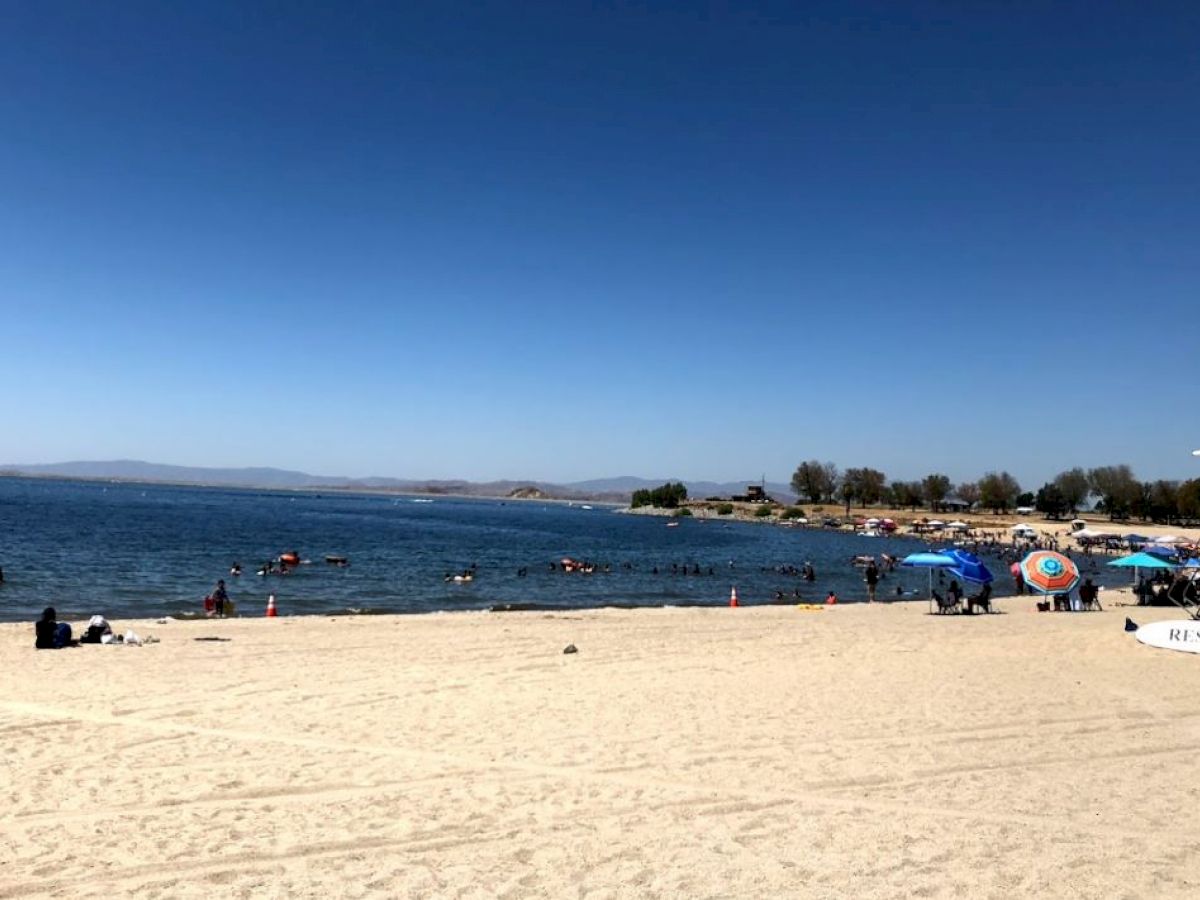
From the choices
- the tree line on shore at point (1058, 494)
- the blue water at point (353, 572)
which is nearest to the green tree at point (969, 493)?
the tree line on shore at point (1058, 494)

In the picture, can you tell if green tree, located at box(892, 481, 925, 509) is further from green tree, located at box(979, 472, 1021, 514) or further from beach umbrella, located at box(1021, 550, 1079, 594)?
beach umbrella, located at box(1021, 550, 1079, 594)

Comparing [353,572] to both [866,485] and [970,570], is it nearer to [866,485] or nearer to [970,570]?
[970,570]

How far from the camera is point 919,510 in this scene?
181 metres

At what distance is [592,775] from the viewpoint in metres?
9.43

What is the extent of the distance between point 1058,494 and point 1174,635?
512 ft

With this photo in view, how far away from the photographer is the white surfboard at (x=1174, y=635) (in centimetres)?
1842

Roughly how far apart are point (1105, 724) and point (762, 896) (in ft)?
27.4

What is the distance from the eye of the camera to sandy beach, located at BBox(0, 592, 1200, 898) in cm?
693

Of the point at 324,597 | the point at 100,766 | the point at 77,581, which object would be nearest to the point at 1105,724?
the point at 100,766

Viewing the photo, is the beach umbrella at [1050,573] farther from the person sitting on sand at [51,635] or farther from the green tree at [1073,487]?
the green tree at [1073,487]

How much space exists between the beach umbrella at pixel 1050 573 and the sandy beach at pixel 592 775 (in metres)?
10.9

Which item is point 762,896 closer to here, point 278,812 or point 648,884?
point 648,884

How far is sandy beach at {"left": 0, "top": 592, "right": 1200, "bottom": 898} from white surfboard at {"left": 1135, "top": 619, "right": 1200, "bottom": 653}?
186 cm

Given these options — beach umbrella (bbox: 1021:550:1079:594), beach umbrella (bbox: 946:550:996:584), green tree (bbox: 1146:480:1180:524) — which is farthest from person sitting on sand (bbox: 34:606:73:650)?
green tree (bbox: 1146:480:1180:524)
